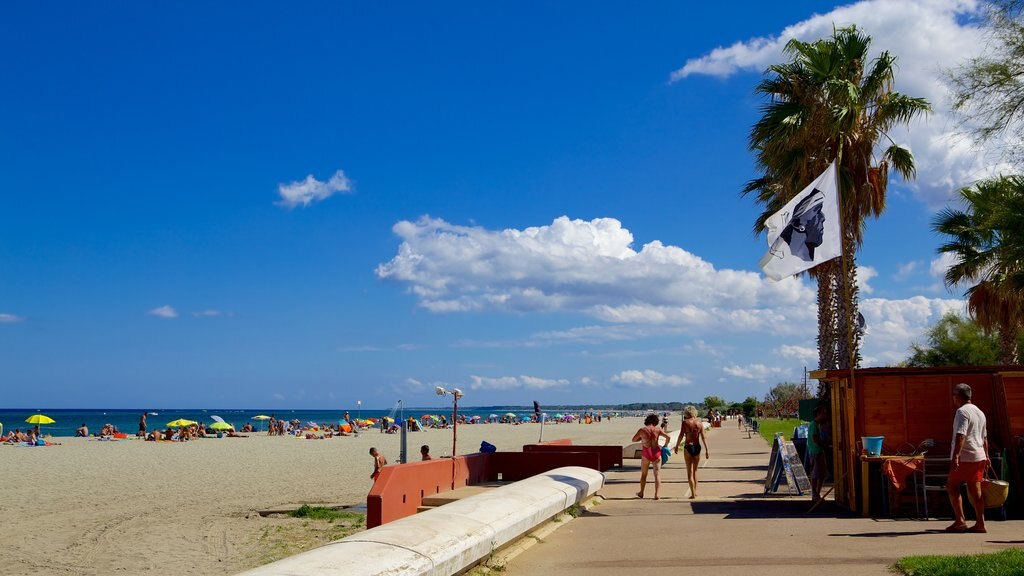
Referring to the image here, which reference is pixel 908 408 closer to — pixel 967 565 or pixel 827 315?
pixel 967 565

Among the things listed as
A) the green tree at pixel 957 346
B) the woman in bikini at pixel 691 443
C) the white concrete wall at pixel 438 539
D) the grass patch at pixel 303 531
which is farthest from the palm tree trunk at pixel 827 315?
the green tree at pixel 957 346

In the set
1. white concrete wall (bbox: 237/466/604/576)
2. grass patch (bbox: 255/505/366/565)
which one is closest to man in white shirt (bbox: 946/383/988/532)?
white concrete wall (bbox: 237/466/604/576)

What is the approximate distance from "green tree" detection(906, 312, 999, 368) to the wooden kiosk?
3647 centimetres

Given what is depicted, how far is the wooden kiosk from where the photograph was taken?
11.4 metres

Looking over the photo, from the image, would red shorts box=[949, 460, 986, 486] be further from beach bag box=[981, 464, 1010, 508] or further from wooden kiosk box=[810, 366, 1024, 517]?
wooden kiosk box=[810, 366, 1024, 517]

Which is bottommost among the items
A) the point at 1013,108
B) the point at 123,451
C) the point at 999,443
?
the point at 123,451

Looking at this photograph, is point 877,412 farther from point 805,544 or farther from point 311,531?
point 311,531

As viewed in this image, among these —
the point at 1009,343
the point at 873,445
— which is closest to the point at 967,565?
the point at 873,445

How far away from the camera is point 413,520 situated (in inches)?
284

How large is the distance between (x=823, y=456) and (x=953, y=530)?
3467 millimetres

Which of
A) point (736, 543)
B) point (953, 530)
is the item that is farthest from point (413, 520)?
point (953, 530)

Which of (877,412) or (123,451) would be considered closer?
(877,412)

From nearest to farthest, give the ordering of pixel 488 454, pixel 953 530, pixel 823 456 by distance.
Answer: pixel 953 530, pixel 823 456, pixel 488 454

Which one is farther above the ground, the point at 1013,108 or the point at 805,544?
the point at 1013,108
